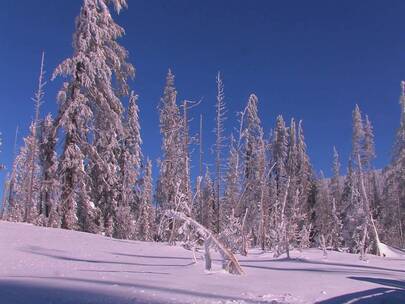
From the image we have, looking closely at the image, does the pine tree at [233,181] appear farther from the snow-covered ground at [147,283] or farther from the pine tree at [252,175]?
the snow-covered ground at [147,283]

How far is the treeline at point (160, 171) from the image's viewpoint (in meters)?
18.9

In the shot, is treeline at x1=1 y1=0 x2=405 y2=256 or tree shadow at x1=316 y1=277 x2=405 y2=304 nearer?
tree shadow at x1=316 y1=277 x2=405 y2=304

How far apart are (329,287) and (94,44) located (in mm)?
16725

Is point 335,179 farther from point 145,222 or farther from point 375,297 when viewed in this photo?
point 375,297

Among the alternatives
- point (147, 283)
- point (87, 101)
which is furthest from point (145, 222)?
point (147, 283)

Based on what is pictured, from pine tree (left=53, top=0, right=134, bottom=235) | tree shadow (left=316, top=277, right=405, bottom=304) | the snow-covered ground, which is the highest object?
pine tree (left=53, top=0, right=134, bottom=235)

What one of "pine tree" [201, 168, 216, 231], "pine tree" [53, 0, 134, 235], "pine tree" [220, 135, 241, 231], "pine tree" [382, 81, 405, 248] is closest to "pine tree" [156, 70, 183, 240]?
"pine tree" [220, 135, 241, 231]

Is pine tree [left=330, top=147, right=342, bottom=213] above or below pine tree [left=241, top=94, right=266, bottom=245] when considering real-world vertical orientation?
above

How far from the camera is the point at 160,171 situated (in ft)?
120

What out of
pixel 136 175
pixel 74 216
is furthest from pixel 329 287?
pixel 136 175

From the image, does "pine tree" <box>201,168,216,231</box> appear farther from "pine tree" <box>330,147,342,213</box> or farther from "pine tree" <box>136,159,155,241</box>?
"pine tree" <box>330,147,342,213</box>

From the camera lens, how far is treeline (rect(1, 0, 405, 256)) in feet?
62.0

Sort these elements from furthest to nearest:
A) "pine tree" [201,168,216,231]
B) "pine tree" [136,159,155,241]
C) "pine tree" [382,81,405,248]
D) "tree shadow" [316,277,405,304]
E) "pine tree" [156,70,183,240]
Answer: "pine tree" [201,168,216,231]
"pine tree" [136,159,155,241]
"pine tree" [382,81,405,248]
"pine tree" [156,70,183,240]
"tree shadow" [316,277,405,304]

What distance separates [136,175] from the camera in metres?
37.6
